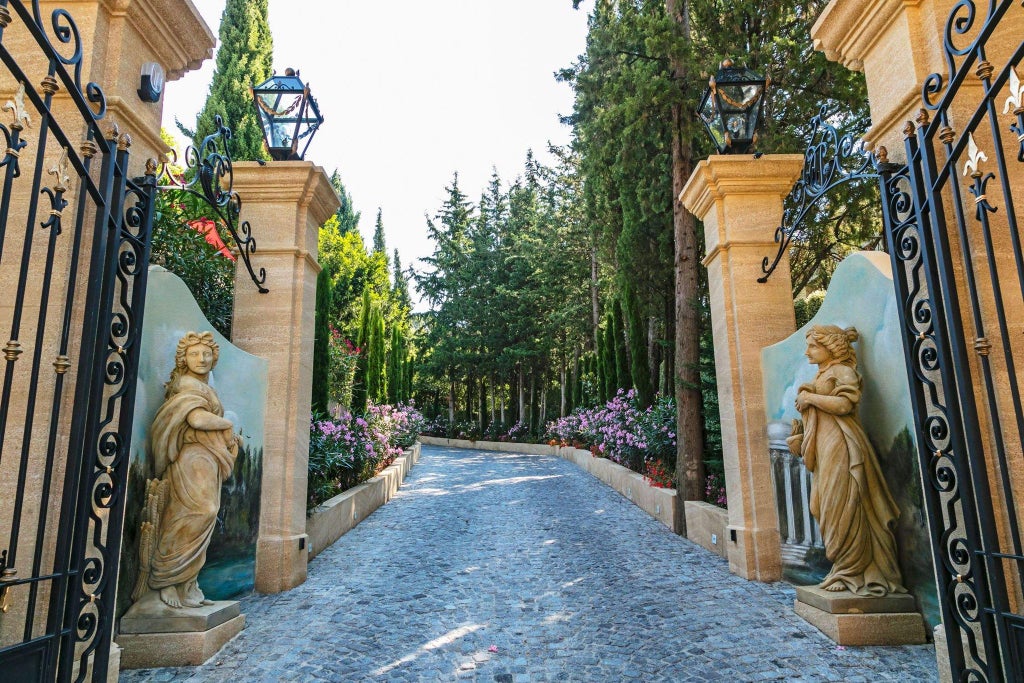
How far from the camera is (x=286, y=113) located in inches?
212

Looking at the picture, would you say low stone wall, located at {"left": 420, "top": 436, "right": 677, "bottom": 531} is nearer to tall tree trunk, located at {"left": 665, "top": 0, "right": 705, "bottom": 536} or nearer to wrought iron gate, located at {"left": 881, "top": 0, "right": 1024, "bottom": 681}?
tall tree trunk, located at {"left": 665, "top": 0, "right": 705, "bottom": 536}

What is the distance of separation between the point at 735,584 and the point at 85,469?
4.80 meters

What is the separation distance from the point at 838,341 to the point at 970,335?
117 cm

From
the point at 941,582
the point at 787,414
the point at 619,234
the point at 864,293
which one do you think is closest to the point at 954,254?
the point at 864,293

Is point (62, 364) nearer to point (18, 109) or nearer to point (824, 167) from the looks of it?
point (18, 109)

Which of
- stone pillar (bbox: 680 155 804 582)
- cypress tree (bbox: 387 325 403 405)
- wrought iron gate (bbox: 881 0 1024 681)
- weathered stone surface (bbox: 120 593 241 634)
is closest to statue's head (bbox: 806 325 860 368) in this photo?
wrought iron gate (bbox: 881 0 1024 681)

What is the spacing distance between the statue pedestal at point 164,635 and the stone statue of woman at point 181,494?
8 centimetres

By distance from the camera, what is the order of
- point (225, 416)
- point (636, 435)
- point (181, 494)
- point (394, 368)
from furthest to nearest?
point (394, 368)
point (636, 435)
point (225, 416)
point (181, 494)

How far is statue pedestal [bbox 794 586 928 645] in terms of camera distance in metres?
3.56

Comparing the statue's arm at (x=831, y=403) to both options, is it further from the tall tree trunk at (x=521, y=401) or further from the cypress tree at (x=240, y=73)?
the tall tree trunk at (x=521, y=401)

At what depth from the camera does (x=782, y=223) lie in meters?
5.06

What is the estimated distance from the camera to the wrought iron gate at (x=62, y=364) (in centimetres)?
216

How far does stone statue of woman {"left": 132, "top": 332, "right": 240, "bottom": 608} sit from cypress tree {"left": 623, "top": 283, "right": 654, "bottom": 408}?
1061 cm

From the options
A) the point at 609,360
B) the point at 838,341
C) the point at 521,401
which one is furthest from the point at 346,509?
the point at 521,401
